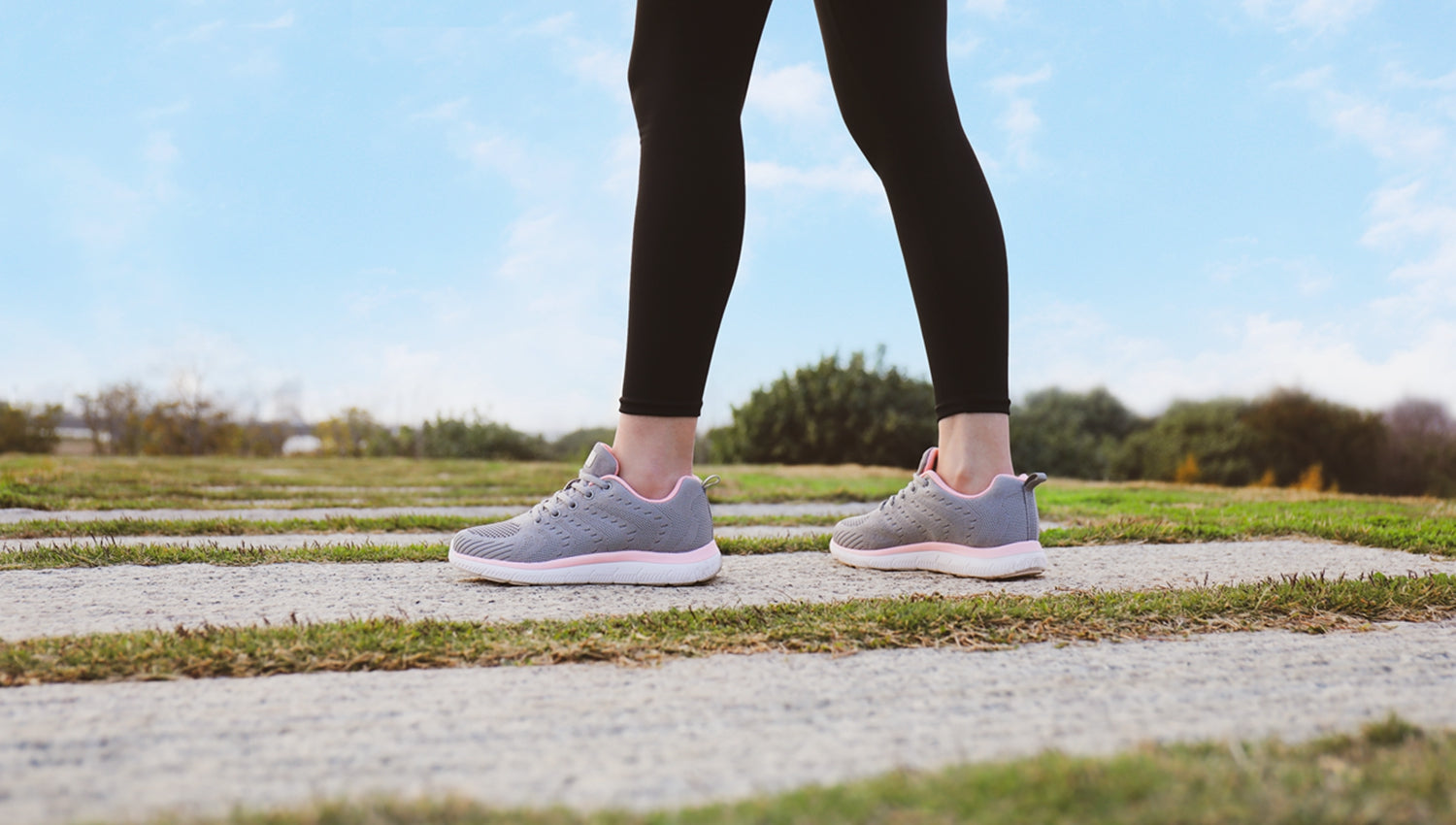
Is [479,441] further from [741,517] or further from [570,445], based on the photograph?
[741,517]

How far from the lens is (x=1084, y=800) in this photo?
1.90 feet

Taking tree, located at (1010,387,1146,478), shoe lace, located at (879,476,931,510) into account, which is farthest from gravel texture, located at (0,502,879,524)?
tree, located at (1010,387,1146,478)

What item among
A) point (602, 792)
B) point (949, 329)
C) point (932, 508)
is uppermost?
point (949, 329)

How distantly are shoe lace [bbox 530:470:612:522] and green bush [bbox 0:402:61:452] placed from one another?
20954 millimetres

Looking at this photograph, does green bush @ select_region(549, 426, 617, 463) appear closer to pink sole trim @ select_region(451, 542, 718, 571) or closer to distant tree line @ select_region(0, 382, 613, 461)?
distant tree line @ select_region(0, 382, 613, 461)

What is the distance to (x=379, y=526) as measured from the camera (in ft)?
8.59

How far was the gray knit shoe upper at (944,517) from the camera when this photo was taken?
1672mm

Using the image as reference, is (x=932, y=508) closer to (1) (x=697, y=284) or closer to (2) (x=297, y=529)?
(1) (x=697, y=284)

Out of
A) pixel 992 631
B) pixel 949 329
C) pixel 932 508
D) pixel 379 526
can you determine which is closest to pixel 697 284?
pixel 949 329

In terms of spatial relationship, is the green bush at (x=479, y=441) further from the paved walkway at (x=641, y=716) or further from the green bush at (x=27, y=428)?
the paved walkway at (x=641, y=716)

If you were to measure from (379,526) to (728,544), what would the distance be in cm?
114

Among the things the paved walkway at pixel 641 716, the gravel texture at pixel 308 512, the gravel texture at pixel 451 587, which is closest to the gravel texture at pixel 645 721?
the paved walkway at pixel 641 716

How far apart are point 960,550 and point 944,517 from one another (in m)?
0.07

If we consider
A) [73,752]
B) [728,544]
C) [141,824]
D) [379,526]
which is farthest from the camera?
[379,526]
